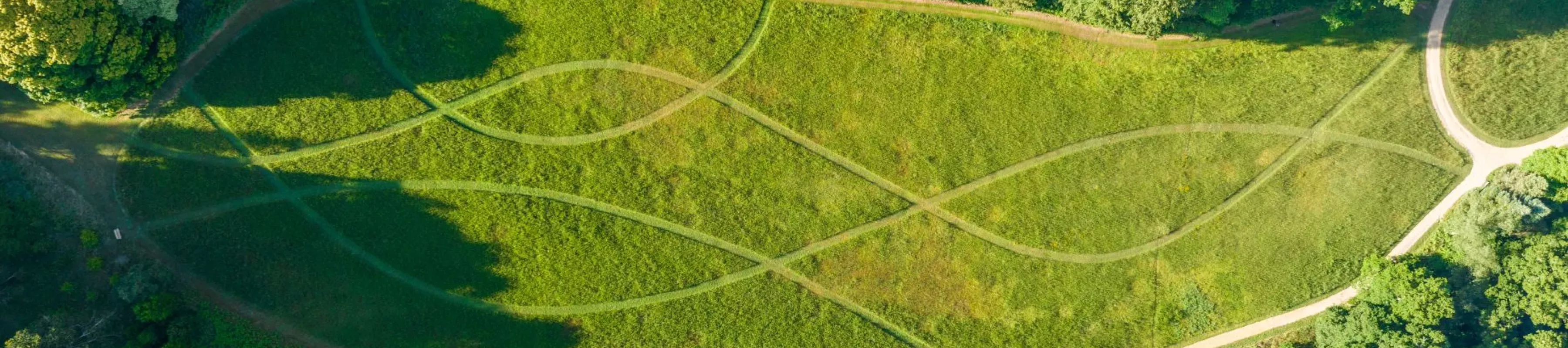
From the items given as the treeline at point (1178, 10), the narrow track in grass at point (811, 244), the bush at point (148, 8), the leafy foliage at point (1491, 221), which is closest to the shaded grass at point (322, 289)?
the narrow track in grass at point (811, 244)

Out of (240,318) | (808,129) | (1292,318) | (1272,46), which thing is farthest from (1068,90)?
(240,318)

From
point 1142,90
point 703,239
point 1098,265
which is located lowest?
point 1098,265

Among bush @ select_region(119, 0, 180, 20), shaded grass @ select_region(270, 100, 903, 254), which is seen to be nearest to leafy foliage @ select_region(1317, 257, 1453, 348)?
shaded grass @ select_region(270, 100, 903, 254)

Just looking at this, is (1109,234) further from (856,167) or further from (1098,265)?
(856,167)

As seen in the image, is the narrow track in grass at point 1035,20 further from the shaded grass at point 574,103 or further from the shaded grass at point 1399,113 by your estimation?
the shaded grass at point 574,103

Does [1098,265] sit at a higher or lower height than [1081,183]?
lower

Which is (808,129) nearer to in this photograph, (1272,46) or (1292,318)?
(1272,46)
